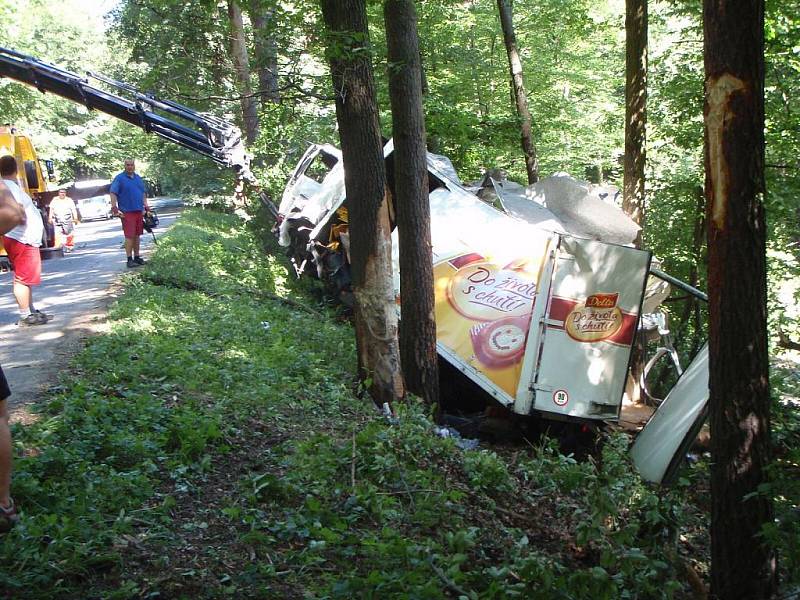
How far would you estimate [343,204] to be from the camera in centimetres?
1446

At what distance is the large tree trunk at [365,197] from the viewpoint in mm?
7648

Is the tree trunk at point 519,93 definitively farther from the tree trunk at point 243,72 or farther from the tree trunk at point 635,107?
the tree trunk at point 243,72

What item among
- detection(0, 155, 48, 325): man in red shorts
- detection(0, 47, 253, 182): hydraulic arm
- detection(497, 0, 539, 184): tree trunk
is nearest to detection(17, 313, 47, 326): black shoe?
detection(0, 155, 48, 325): man in red shorts

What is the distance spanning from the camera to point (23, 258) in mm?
8906

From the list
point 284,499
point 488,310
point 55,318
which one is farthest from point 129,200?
point 284,499

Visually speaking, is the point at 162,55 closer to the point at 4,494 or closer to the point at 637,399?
the point at 637,399

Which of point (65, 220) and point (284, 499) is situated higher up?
point (65, 220)

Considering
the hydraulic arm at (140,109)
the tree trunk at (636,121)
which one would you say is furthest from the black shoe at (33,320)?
the tree trunk at (636,121)

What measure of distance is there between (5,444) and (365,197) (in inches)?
184

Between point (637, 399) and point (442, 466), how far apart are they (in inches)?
244

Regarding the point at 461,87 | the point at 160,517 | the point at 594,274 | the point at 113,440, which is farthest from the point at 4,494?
the point at 461,87

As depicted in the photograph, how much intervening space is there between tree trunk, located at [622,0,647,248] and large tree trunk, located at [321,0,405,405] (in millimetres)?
5473

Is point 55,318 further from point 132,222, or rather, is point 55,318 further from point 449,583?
point 449,583

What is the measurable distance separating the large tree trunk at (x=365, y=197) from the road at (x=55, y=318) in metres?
3.10
